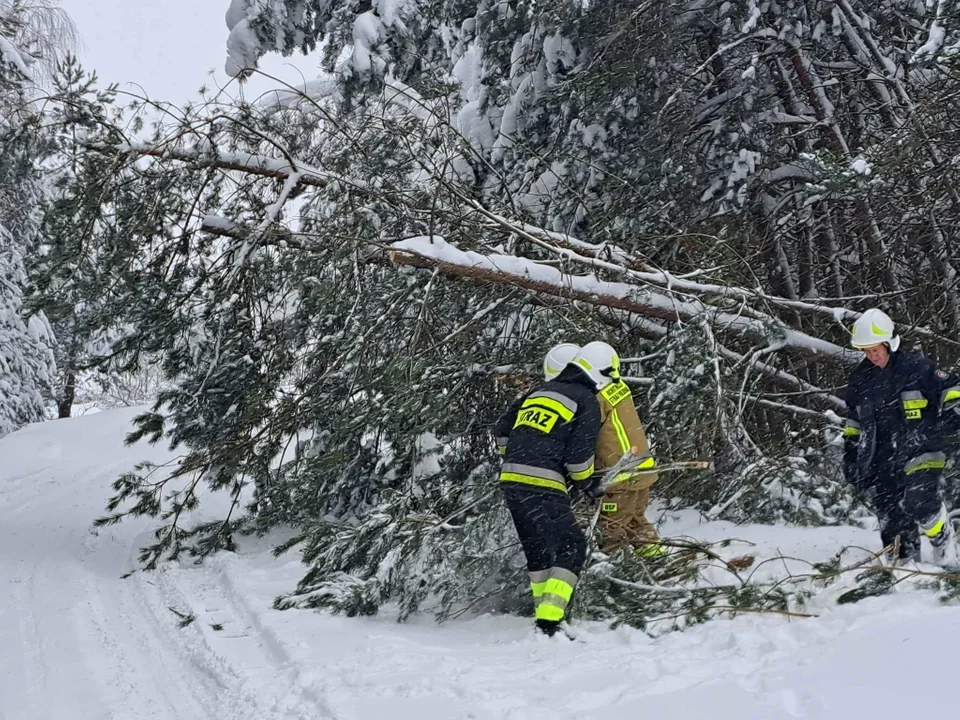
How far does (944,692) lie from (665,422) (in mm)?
3239

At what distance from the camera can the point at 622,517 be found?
538 centimetres

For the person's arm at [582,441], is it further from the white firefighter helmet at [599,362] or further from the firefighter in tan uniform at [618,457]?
the firefighter in tan uniform at [618,457]

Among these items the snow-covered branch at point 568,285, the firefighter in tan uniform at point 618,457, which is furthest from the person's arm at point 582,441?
the snow-covered branch at point 568,285

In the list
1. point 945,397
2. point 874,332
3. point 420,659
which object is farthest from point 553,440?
point 945,397

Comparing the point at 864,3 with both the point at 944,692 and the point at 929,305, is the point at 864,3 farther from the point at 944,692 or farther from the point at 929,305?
the point at 944,692

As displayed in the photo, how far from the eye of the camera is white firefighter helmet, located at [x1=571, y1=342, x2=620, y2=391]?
503cm

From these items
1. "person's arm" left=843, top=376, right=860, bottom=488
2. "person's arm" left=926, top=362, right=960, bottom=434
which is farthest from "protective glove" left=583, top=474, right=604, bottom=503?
"person's arm" left=926, top=362, right=960, bottom=434

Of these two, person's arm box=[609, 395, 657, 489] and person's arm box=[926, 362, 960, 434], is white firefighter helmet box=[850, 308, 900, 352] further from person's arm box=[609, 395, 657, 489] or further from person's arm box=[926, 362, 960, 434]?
person's arm box=[609, 395, 657, 489]

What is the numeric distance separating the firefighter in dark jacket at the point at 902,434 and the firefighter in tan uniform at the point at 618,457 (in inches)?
53.0

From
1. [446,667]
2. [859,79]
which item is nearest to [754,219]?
[859,79]

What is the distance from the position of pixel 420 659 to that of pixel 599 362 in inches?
75.0

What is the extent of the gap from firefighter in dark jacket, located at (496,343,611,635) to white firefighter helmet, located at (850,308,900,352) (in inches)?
66.8

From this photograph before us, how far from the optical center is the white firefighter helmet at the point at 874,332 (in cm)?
523

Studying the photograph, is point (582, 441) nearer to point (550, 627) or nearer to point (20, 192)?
point (550, 627)
